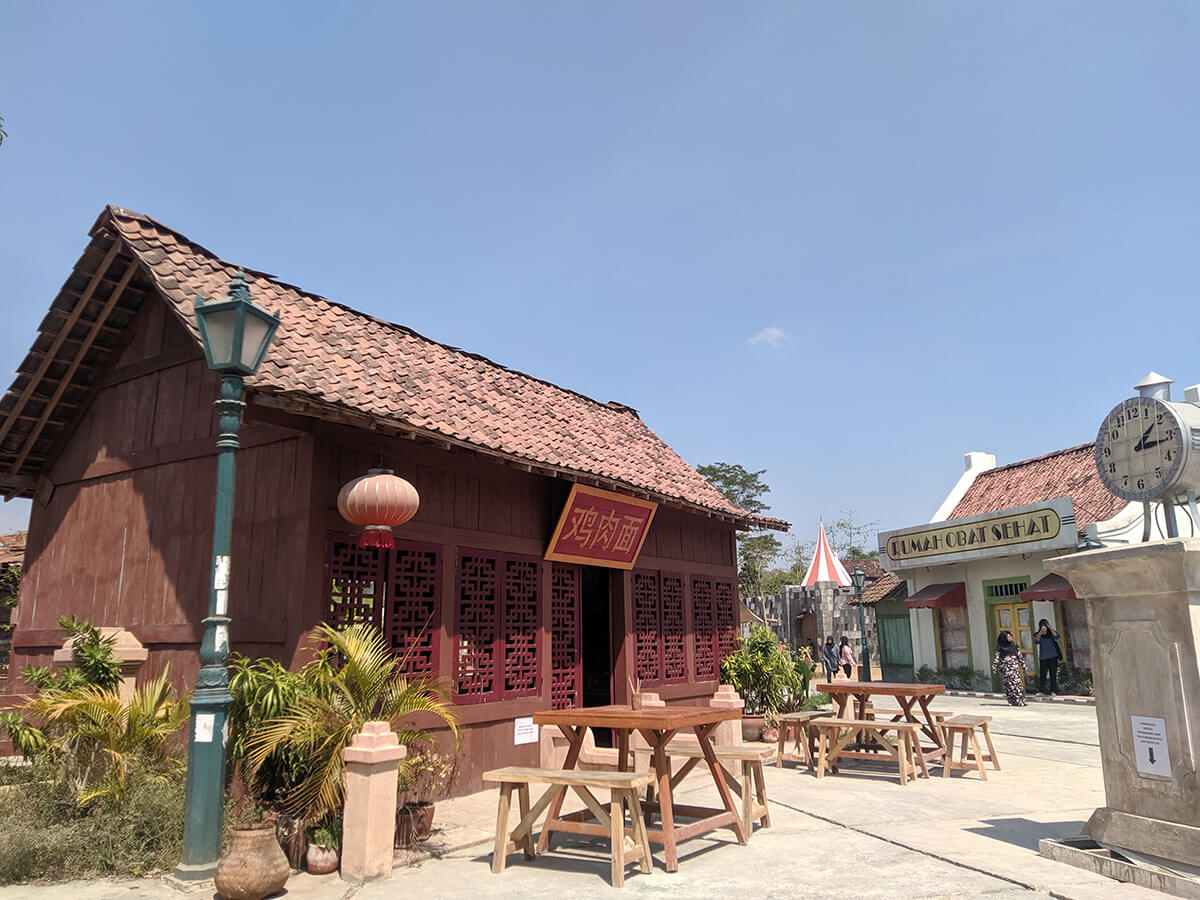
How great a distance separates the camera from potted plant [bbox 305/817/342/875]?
529 centimetres

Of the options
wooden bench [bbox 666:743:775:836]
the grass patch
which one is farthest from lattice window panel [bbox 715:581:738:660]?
the grass patch

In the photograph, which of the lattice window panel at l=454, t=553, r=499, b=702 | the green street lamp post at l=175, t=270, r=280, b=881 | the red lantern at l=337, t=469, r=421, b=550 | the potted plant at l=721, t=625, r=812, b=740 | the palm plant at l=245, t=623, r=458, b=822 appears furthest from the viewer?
the potted plant at l=721, t=625, r=812, b=740

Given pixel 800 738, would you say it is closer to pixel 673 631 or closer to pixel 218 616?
pixel 673 631

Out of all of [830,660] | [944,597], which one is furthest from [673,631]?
[830,660]

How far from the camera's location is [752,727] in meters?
11.2

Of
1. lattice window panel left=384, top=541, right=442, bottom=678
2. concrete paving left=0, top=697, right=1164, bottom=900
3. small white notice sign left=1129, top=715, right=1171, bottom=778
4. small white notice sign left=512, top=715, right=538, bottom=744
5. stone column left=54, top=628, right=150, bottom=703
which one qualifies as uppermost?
lattice window panel left=384, top=541, right=442, bottom=678

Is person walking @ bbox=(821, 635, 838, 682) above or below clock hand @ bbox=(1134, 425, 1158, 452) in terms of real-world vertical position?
below

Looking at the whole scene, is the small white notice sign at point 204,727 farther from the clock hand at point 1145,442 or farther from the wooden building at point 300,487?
the clock hand at point 1145,442

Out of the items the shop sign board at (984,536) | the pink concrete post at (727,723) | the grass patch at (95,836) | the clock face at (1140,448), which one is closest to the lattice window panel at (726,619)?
the pink concrete post at (727,723)

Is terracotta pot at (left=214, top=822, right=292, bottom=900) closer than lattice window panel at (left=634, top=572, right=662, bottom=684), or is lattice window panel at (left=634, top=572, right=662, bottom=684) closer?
terracotta pot at (left=214, top=822, right=292, bottom=900)

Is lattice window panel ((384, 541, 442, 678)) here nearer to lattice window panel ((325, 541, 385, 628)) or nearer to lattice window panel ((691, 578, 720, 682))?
lattice window panel ((325, 541, 385, 628))

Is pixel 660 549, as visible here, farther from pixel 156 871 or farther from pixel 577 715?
pixel 156 871

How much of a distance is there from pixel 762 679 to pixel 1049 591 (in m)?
9.51

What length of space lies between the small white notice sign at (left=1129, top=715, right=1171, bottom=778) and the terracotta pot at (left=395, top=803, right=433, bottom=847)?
463cm
